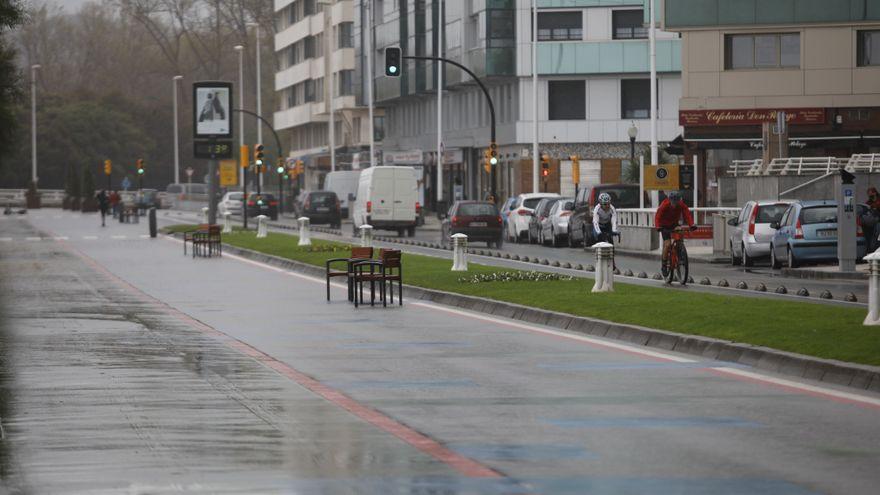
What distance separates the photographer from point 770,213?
4116 cm

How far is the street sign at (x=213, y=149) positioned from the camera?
73.4 metres

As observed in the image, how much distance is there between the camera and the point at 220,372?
17297 millimetres

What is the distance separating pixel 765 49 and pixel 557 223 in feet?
52.8

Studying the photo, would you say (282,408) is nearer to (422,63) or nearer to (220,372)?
(220,372)

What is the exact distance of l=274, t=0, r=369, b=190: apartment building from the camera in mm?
119562

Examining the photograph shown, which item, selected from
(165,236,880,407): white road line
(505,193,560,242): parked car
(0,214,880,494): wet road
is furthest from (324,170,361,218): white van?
(0,214,880,494): wet road

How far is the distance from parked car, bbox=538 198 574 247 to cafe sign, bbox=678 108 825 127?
40.6 feet

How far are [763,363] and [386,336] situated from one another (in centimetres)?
582

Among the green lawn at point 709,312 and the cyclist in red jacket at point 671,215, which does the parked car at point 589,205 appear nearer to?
the green lawn at point 709,312

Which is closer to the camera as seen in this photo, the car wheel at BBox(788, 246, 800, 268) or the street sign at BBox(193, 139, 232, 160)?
the car wheel at BBox(788, 246, 800, 268)

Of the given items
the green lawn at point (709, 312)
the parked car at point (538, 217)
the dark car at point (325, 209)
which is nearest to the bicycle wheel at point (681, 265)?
the green lawn at point (709, 312)

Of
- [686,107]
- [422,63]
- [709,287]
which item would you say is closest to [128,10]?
[422,63]

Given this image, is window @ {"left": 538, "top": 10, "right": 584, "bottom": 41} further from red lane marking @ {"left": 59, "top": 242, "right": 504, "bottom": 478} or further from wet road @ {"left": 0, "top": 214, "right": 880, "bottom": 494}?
red lane marking @ {"left": 59, "top": 242, "right": 504, "bottom": 478}

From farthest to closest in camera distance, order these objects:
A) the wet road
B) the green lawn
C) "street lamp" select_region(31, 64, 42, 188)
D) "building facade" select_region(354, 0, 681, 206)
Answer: "street lamp" select_region(31, 64, 42, 188) → "building facade" select_region(354, 0, 681, 206) → the green lawn → the wet road
